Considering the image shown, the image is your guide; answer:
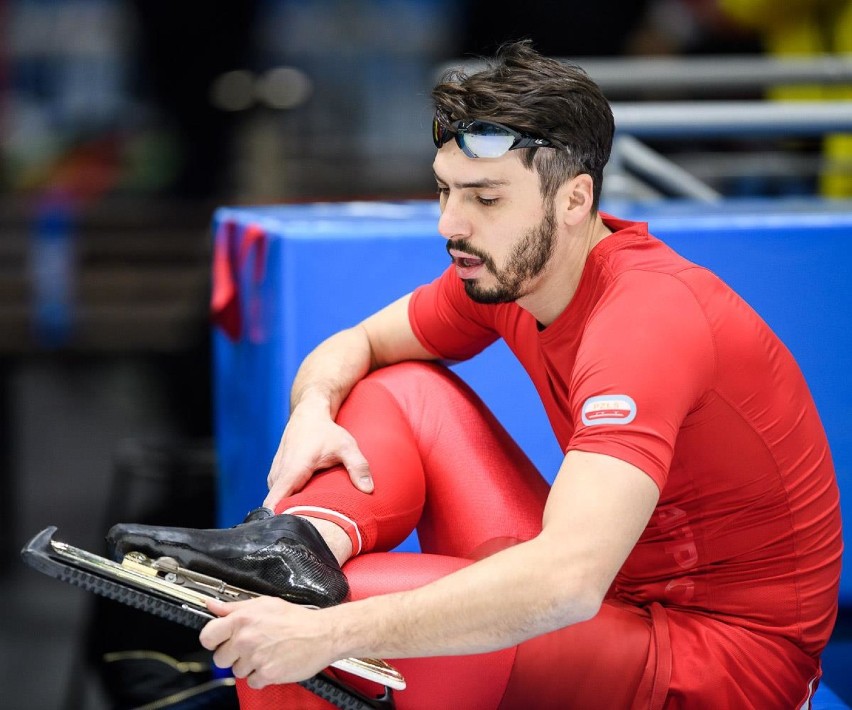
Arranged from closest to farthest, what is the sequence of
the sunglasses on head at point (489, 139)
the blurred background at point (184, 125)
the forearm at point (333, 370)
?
the sunglasses on head at point (489, 139) < the forearm at point (333, 370) < the blurred background at point (184, 125)

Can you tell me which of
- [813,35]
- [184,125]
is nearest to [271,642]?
[813,35]

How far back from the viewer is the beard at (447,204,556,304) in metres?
1.46

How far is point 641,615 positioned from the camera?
1.47m

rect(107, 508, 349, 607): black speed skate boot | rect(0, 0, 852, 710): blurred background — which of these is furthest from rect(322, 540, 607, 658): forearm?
rect(0, 0, 852, 710): blurred background

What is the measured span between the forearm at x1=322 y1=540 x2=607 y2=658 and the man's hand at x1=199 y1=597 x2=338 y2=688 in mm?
23

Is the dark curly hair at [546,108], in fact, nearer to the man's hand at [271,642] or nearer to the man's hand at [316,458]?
the man's hand at [316,458]

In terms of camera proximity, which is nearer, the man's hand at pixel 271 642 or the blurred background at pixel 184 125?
the man's hand at pixel 271 642

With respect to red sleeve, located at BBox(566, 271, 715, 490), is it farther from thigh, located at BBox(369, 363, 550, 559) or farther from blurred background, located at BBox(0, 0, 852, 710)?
blurred background, located at BBox(0, 0, 852, 710)

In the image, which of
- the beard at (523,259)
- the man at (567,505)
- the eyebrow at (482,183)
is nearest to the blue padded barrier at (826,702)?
the man at (567,505)

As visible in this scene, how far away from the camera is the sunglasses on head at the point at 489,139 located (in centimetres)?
144

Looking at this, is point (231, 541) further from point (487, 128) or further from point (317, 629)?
point (487, 128)

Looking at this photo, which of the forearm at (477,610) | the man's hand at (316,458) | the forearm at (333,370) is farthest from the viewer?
the forearm at (333,370)

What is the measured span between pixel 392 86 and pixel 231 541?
774 cm

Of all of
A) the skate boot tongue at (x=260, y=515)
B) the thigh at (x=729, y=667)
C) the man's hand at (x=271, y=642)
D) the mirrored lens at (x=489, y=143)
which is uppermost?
the mirrored lens at (x=489, y=143)
